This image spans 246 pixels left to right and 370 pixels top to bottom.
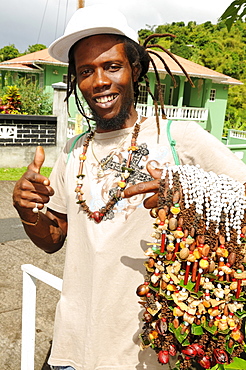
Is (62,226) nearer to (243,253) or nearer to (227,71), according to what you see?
(243,253)

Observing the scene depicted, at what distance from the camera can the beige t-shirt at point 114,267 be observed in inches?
57.6

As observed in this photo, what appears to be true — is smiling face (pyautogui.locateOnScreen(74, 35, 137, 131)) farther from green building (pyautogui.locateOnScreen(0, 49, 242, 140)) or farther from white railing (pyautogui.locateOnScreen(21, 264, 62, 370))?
green building (pyautogui.locateOnScreen(0, 49, 242, 140))

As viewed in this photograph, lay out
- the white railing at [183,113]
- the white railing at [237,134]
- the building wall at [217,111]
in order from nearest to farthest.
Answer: the white railing at [237,134], the white railing at [183,113], the building wall at [217,111]

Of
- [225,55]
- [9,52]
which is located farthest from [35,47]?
[225,55]

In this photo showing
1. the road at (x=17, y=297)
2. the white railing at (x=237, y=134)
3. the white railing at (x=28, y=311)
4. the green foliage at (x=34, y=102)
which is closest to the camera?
the white railing at (x=28, y=311)

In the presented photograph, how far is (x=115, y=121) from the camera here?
1594 mm

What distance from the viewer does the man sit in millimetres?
1458

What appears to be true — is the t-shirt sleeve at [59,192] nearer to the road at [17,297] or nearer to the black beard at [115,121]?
the black beard at [115,121]

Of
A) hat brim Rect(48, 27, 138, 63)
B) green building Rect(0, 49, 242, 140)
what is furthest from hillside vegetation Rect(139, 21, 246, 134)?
hat brim Rect(48, 27, 138, 63)

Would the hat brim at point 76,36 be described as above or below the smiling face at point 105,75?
above

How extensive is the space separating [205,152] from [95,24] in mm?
615

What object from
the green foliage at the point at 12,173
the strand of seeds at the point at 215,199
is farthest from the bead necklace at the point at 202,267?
the green foliage at the point at 12,173

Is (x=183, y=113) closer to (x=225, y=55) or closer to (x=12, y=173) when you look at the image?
(x=12, y=173)

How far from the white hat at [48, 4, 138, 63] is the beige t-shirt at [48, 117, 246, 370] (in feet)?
1.20
